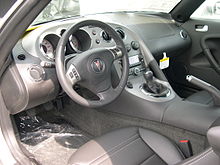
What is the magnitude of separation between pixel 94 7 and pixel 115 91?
2.96 ft

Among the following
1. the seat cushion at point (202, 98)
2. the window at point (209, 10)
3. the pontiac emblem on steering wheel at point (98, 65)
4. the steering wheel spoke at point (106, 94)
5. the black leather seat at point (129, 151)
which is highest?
the pontiac emblem on steering wheel at point (98, 65)

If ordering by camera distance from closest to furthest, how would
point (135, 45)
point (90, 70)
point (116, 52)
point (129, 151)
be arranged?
point (129, 151)
point (90, 70)
point (116, 52)
point (135, 45)

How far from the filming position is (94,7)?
82.5 inches

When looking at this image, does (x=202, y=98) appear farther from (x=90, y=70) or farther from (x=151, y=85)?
(x=90, y=70)

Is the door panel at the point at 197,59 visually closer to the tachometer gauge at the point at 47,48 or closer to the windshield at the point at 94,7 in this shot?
the windshield at the point at 94,7

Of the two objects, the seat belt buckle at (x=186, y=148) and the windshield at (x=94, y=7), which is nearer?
the seat belt buckle at (x=186, y=148)

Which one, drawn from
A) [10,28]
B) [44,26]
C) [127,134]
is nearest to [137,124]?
[127,134]

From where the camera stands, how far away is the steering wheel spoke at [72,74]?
1.26 meters

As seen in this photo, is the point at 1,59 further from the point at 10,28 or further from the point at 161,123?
the point at 161,123

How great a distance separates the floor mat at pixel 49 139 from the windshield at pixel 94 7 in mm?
694

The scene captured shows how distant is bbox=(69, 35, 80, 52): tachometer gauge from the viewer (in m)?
1.49

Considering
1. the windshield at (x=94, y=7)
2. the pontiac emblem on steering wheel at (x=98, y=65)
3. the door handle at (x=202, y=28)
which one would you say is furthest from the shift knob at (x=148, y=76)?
the door handle at (x=202, y=28)

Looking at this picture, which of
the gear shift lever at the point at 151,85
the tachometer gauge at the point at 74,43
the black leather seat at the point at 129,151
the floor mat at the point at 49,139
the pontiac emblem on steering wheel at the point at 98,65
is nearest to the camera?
the black leather seat at the point at 129,151

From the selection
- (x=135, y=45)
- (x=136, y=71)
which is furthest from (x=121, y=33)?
(x=136, y=71)
